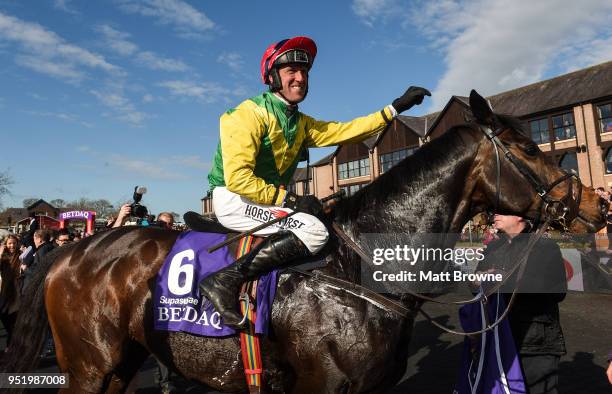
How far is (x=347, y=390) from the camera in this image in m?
2.43

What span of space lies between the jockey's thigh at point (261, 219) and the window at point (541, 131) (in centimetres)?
3490

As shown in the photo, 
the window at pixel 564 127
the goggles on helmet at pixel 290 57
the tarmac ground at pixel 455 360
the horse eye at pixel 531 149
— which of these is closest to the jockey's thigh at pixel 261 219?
the goggles on helmet at pixel 290 57

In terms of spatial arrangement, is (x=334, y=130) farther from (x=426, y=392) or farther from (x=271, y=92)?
(x=426, y=392)

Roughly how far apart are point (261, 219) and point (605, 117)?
113 feet

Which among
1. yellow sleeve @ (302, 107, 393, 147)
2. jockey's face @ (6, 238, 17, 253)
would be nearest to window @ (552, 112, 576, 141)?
yellow sleeve @ (302, 107, 393, 147)

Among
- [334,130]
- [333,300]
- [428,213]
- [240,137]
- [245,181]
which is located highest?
[334,130]

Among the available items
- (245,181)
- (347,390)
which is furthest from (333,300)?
(245,181)

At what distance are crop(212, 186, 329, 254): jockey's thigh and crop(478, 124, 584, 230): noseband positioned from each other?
124cm

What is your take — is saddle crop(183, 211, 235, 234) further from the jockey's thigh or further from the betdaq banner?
the betdaq banner

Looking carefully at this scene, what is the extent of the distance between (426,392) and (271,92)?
13.9ft

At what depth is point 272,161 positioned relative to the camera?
118 inches

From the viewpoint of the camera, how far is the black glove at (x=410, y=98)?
318 cm

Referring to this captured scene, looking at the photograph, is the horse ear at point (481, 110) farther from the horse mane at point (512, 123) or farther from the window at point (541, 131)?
the window at point (541, 131)

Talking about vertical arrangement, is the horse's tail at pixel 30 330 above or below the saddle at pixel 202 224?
below
